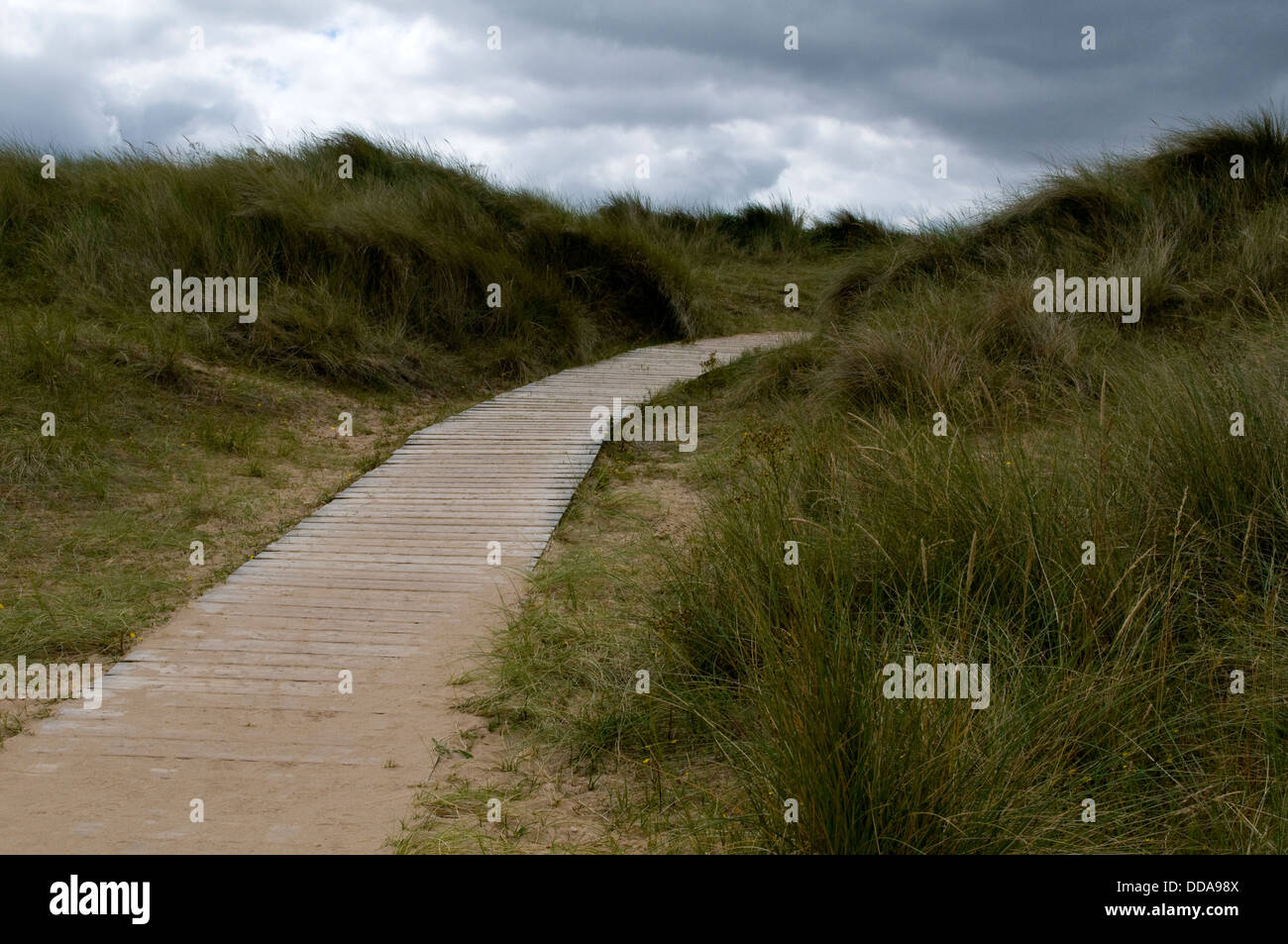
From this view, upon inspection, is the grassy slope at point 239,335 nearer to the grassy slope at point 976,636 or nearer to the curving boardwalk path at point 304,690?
the curving boardwalk path at point 304,690

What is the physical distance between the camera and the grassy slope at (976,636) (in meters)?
2.88

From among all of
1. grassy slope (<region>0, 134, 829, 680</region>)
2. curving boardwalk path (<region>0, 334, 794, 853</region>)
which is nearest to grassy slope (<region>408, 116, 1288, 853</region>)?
curving boardwalk path (<region>0, 334, 794, 853</region>)

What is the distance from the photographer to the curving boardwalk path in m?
3.53

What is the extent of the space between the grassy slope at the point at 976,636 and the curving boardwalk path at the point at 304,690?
0.54m

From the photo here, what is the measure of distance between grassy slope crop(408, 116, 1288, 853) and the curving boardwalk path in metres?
0.54

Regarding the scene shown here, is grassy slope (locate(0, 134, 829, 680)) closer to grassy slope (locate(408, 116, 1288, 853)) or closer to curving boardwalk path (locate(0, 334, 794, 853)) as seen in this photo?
curving boardwalk path (locate(0, 334, 794, 853))

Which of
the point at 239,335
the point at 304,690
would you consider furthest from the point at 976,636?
the point at 239,335

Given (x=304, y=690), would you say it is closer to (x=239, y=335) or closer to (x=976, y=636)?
(x=976, y=636)

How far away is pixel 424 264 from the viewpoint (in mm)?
11922

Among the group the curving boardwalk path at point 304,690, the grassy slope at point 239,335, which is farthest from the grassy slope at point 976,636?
the grassy slope at point 239,335

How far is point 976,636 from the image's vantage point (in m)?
3.74

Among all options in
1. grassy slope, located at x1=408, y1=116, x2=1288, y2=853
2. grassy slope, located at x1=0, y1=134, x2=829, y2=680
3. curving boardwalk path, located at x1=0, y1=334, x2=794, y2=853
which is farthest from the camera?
grassy slope, located at x1=0, y1=134, x2=829, y2=680

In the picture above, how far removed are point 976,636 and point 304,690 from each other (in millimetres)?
2873
